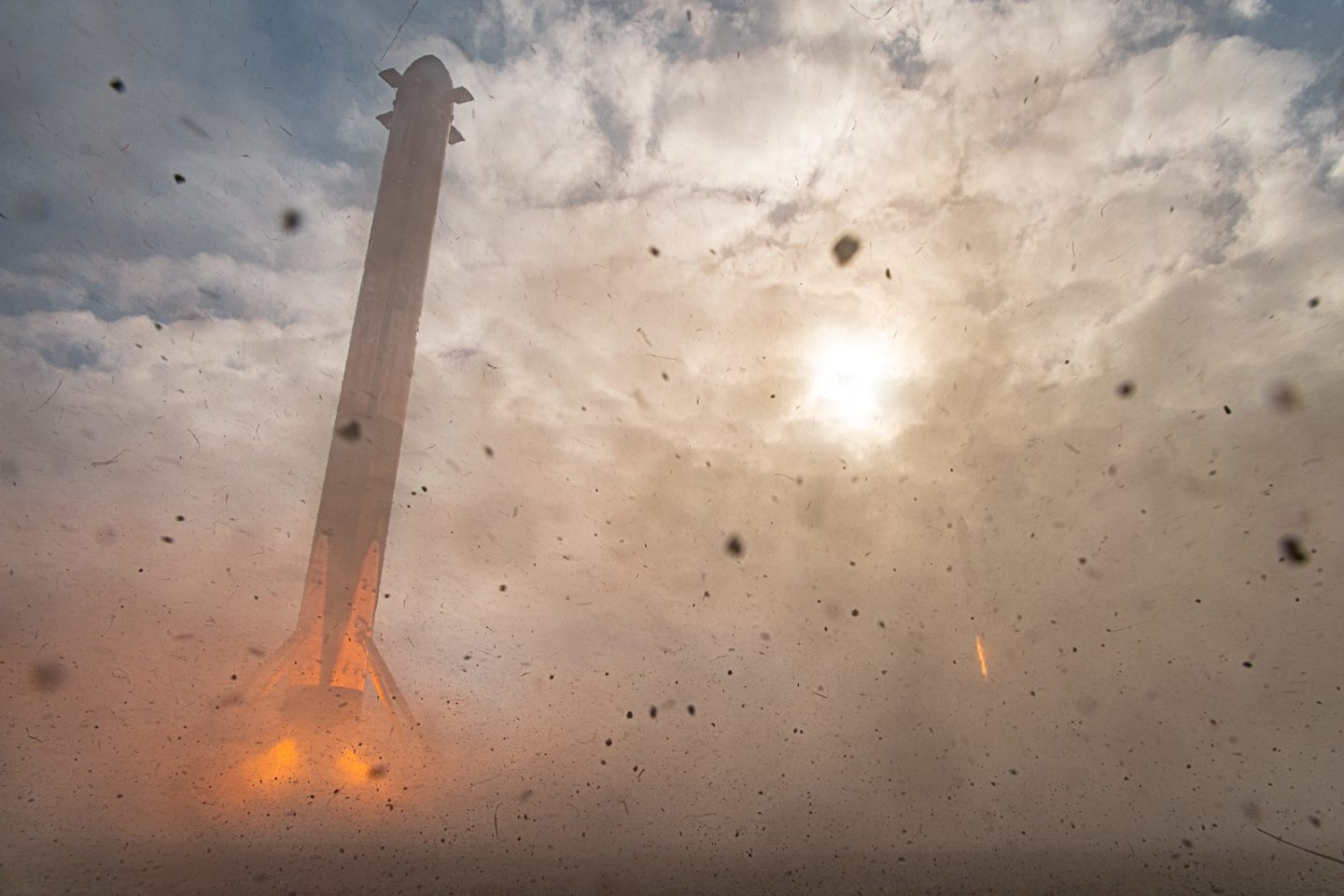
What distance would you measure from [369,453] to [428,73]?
489 inches

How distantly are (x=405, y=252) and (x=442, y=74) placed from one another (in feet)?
22.1

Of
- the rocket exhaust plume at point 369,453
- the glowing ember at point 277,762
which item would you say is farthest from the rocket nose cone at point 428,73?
the glowing ember at point 277,762

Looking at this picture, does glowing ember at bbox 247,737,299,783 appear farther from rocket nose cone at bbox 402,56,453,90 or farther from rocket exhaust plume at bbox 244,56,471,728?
rocket nose cone at bbox 402,56,453,90

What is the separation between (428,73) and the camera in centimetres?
2105

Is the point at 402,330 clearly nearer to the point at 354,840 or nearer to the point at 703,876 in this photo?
the point at 354,840

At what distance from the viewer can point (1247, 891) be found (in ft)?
58.1

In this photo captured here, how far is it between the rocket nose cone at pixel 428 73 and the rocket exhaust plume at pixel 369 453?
6.51ft

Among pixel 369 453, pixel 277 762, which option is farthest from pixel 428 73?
pixel 277 762

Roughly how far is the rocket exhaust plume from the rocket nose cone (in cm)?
198

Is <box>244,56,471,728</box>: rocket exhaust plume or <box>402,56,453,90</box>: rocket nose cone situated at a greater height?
<box>402,56,453,90</box>: rocket nose cone

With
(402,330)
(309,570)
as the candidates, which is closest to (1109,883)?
(309,570)

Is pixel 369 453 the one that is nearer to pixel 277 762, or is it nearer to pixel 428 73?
pixel 277 762

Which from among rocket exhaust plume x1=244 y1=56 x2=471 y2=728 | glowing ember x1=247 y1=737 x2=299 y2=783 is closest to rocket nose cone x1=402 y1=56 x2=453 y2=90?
rocket exhaust plume x1=244 y1=56 x2=471 y2=728

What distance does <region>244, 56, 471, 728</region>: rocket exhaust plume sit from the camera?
693 inches
